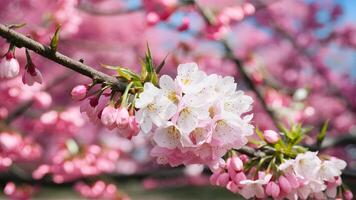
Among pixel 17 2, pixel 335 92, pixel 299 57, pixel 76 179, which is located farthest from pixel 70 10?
pixel 299 57

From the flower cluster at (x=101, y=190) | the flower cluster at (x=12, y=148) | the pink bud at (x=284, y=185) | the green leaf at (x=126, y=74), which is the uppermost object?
the flower cluster at (x=12, y=148)

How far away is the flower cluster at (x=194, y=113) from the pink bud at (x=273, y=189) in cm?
23

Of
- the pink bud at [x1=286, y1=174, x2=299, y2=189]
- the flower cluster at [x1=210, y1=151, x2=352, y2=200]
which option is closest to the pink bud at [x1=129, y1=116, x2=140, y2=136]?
the flower cluster at [x1=210, y1=151, x2=352, y2=200]

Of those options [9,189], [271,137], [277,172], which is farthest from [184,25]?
[277,172]

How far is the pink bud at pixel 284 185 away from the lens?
5.53 feet

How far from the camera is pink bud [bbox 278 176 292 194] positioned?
169 centimetres

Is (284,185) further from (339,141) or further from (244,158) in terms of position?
(339,141)

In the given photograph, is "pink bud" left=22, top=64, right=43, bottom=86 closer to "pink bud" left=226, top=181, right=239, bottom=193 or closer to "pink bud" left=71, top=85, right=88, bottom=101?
"pink bud" left=71, top=85, right=88, bottom=101

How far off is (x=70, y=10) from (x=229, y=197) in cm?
728

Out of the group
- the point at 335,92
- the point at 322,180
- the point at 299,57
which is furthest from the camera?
the point at 299,57

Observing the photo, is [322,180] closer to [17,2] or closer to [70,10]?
[70,10]

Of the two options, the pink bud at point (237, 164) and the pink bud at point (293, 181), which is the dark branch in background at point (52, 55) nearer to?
the pink bud at point (237, 164)

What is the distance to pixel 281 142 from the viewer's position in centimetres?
181

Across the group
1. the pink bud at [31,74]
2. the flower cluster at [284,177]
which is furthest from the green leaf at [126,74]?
the flower cluster at [284,177]
